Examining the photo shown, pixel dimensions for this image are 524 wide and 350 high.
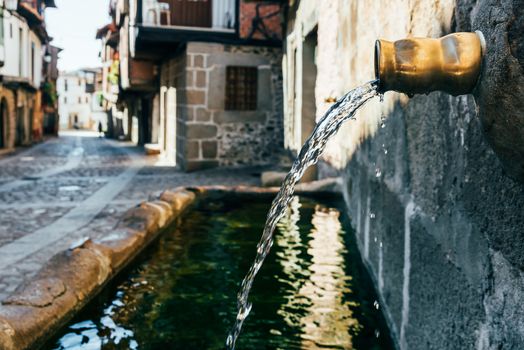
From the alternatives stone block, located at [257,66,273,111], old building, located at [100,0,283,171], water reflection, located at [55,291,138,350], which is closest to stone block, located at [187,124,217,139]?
old building, located at [100,0,283,171]

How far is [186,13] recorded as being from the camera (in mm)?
12898

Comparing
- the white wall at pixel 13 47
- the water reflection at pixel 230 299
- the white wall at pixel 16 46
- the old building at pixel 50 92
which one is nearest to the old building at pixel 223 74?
the water reflection at pixel 230 299

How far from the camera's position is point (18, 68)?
22.3m

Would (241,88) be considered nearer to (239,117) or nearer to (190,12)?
(239,117)

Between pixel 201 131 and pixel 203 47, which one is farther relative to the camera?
pixel 201 131

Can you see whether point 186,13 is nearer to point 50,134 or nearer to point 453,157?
point 453,157

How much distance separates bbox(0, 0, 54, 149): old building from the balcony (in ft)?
25.0

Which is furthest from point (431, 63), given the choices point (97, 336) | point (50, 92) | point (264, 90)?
point (50, 92)

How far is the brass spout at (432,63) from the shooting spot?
1.15 meters

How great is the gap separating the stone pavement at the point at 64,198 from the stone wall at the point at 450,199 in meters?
2.30

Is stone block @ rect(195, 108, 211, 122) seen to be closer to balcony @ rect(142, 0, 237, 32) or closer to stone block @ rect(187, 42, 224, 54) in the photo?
stone block @ rect(187, 42, 224, 54)

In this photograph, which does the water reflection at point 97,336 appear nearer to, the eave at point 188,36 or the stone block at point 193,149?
the stone block at point 193,149

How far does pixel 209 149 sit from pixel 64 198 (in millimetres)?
4984

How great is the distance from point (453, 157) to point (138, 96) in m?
24.2
